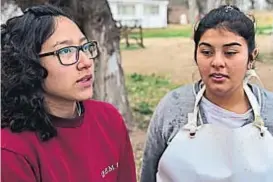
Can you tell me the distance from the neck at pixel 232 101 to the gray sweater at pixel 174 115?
54 millimetres

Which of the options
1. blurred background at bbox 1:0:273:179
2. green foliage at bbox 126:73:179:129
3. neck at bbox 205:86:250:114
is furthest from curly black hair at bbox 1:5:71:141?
green foliage at bbox 126:73:179:129

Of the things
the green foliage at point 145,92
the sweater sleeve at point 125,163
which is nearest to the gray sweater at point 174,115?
the sweater sleeve at point 125,163

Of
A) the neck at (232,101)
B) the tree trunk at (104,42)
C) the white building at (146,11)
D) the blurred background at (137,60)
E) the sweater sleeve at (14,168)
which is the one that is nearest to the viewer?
the sweater sleeve at (14,168)

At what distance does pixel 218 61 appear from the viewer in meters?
1.89

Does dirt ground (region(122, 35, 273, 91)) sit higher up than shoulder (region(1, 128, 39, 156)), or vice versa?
shoulder (region(1, 128, 39, 156))

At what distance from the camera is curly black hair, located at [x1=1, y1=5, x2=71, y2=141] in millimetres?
1662

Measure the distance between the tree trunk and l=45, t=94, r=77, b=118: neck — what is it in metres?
3.81

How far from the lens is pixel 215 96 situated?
78.1 inches

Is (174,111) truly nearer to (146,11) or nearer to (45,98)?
(45,98)

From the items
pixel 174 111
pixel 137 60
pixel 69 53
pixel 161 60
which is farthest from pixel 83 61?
pixel 137 60

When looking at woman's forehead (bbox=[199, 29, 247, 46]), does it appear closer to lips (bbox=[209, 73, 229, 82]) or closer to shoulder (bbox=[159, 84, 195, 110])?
lips (bbox=[209, 73, 229, 82])

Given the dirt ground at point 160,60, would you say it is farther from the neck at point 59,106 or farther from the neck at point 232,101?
the neck at point 59,106

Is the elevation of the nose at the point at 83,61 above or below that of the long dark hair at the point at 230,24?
below

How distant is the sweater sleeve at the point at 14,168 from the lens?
5.17ft
